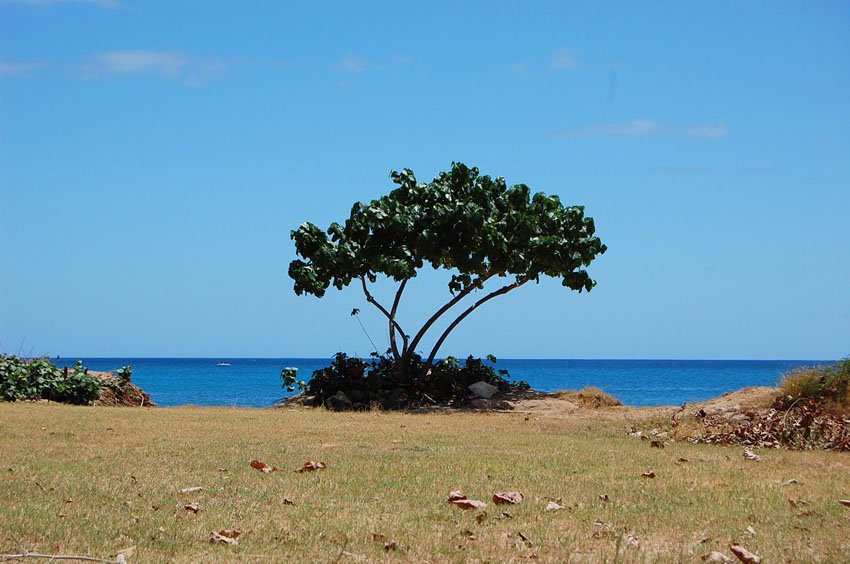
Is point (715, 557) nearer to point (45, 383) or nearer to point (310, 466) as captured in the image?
point (310, 466)

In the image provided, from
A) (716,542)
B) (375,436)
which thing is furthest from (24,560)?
(375,436)

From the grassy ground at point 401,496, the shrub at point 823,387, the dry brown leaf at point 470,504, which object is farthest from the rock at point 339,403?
the dry brown leaf at point 470,504

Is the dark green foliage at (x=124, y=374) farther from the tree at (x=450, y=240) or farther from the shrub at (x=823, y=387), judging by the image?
the shrub at (x=823, y=387)

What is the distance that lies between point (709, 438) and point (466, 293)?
36.2 feet

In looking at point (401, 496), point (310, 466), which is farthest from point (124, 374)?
point (401, 496)

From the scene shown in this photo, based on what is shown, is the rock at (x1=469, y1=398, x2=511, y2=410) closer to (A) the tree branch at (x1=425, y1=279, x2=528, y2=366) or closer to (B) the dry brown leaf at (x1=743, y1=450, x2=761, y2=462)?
(A) the tree branch at (x1=425, y1=279, x2=528, y2=366)

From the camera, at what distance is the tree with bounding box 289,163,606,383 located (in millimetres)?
22438

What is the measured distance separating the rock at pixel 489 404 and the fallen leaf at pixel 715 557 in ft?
53.4

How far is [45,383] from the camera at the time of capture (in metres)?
21.5

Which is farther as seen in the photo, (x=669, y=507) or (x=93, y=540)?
(x=669, y=507)

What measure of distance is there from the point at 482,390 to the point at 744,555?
17.9 meters

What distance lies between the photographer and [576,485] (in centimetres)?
915

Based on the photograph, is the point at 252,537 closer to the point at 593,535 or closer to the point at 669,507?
the point at 593,535

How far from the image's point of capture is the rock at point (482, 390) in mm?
23828
